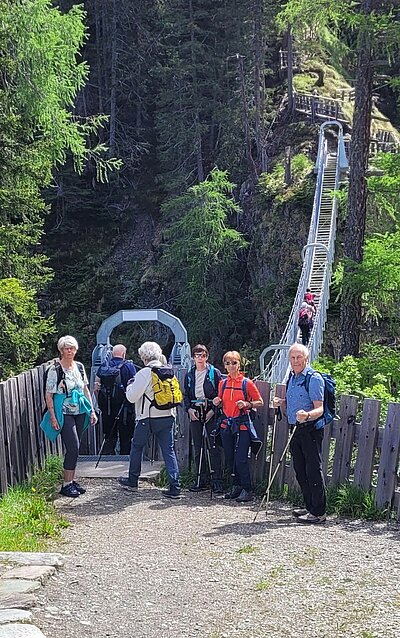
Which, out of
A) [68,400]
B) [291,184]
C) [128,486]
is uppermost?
[291,184]

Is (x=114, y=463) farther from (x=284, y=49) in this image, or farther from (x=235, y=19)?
(x=284, y=49)

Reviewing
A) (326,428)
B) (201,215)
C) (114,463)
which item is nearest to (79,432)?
(114,463)

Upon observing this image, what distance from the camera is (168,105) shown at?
3020cm

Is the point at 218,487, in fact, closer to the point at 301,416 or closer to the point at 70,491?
the point at 70,491

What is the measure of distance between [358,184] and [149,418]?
6490 mm

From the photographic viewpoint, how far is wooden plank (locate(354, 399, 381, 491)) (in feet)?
17.4

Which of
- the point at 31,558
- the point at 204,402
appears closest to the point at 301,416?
the point at 204,402

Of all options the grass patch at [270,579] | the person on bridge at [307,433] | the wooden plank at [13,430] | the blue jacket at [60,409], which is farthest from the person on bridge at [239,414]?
the grass patch at [270,579]

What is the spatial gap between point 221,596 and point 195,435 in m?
2.88

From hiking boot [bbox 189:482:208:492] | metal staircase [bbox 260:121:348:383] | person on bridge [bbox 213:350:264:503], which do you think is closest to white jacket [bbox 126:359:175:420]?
person on bridge [bbox 213:350:264:503]

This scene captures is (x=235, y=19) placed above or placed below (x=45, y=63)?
above

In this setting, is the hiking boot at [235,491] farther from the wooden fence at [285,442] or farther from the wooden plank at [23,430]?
the wooden plank at [23,430]

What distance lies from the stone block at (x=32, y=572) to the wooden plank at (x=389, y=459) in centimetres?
251

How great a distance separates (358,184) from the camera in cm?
1130
